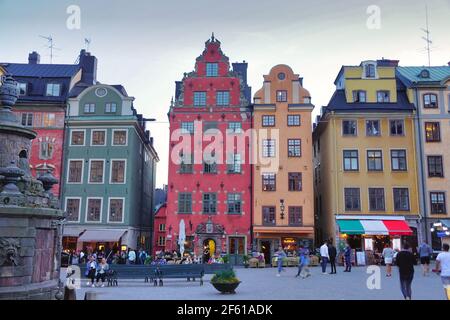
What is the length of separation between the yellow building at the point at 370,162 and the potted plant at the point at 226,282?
19.7 meters

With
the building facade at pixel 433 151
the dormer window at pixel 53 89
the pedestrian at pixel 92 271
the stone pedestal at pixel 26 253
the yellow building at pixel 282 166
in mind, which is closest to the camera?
the stone pedestal at pixel 26 253

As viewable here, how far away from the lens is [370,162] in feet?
115

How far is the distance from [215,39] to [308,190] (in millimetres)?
14946

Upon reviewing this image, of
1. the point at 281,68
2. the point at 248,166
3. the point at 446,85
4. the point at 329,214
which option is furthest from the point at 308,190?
the point at 446,85

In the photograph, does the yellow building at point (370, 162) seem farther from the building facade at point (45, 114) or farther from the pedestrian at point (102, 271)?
the building facade at point (45, 114)

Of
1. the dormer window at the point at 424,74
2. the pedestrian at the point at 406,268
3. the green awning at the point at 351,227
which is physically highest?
the dormer window at the point at 424,74

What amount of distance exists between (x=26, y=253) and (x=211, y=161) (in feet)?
83.2

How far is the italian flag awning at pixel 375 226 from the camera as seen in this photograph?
32422 mm

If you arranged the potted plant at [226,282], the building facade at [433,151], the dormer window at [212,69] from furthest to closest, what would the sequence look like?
the dormer window at [212,69] → the building facade at [433,151] → the potted plant at [226,282]

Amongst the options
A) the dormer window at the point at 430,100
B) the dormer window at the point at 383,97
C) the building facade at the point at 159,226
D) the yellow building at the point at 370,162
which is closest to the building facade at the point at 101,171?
the building facade at the point at 159,226

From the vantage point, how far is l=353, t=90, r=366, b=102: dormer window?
36584 mm

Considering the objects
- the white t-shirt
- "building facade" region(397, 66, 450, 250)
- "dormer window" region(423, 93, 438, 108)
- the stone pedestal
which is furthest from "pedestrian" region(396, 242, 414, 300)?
"dormer window" region(423, 93, 438, 108)

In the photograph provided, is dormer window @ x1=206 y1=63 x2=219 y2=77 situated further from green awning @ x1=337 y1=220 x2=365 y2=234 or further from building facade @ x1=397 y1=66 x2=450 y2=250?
building facade @ x1=397 y1=66 x2=450 y2=250

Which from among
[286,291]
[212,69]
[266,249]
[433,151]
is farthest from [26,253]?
[433,151]
